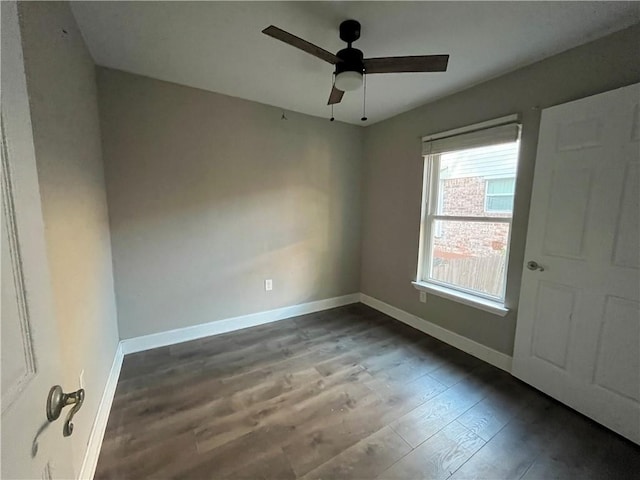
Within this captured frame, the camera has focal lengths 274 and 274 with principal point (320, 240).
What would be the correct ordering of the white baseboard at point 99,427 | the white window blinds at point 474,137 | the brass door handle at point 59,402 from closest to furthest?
the brass door handle at point 59,402 < the white baseboard at point 99,427 < the white window blinds at point 474,137

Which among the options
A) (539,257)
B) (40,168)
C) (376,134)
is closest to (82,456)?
(40,168)

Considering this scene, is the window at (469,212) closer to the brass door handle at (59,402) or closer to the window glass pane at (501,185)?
the window glass pane at (501,185)

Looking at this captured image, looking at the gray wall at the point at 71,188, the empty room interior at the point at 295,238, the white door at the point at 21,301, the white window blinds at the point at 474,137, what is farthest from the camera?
the white window blinds at the point at 474,137

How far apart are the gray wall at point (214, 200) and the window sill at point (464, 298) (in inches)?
47.7

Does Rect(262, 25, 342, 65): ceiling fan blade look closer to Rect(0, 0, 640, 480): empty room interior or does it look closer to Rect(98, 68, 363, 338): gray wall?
Rect(0, 0, 640, 480): empty room interior

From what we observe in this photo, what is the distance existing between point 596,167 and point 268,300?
9.61 ft

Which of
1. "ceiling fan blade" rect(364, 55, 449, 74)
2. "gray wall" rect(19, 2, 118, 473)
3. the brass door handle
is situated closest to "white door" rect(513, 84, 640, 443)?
"ceiling fan blade" rect(364, 55, 449, 74)

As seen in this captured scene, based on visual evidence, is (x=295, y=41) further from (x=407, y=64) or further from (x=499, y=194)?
(x=499, y=194)

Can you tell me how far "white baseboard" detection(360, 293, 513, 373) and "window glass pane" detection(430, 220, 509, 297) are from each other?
0.48 metres

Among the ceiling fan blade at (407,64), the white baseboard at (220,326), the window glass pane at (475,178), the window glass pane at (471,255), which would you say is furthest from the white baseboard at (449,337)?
the ceiling fan blade at (407,64)

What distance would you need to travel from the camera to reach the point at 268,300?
3.12m

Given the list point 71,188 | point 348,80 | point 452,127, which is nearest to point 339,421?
point 71,188

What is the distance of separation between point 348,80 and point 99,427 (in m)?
2.48

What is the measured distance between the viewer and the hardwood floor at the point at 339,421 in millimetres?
1425
